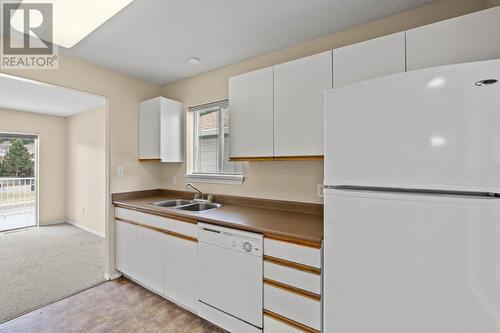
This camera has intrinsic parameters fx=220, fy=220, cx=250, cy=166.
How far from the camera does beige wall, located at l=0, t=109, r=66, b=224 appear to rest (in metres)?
4.47

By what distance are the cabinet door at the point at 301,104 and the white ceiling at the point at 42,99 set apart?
2371mm

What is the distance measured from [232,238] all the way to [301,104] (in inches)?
44.9

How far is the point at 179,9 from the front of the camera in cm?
159

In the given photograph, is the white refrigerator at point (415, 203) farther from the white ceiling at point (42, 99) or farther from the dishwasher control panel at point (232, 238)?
the white ceiling at point (42, 99)

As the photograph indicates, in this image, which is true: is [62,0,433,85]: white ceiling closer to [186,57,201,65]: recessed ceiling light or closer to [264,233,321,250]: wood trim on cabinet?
[186,57,201,65]: recessed ceiling light

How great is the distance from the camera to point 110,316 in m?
1.92

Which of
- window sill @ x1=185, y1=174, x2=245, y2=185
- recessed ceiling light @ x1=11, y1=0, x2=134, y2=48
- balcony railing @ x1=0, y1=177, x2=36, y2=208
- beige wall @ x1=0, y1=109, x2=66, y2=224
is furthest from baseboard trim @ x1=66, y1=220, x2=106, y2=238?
recessed ceiling light @ x1=11, y1=0, x2=134, y2=48

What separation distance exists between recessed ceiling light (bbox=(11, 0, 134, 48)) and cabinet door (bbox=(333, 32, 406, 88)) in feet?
4.92

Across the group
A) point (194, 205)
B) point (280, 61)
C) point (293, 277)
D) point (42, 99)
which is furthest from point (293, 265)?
point (42, 99)

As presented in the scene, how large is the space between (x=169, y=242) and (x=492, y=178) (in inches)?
85.2

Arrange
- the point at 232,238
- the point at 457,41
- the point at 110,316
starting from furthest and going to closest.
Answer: the point at 110,316, the point at 232,238, the point at 457,41

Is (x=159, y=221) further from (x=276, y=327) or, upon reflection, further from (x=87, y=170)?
(x=87, y=170)

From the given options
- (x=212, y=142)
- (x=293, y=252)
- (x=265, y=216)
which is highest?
(x=212, y=142)

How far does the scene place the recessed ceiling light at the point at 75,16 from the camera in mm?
1504
